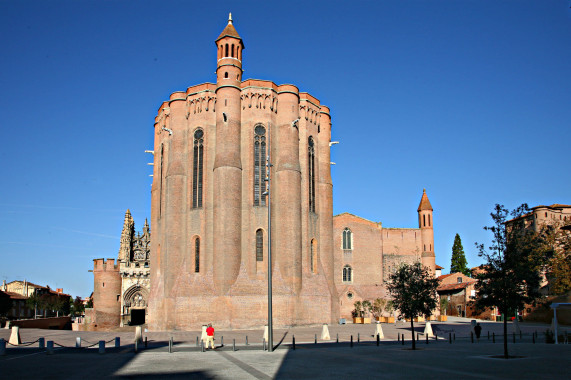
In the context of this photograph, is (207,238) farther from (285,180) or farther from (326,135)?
(326,135)

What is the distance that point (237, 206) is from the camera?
140ft

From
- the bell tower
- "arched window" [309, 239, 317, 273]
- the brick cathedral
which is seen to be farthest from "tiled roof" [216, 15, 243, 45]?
the bell tower

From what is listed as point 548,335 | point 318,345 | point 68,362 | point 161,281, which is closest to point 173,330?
point 161,281

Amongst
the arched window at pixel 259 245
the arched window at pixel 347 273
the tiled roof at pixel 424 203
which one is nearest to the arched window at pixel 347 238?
the arched window at pixel 347 273

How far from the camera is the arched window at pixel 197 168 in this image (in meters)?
44.5

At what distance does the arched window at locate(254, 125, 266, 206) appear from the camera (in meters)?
44.1

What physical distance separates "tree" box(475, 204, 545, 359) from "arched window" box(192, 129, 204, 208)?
27.0 meters

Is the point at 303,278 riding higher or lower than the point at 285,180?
lower

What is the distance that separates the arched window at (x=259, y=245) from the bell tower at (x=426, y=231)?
22.6m

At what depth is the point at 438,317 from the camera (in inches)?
2295

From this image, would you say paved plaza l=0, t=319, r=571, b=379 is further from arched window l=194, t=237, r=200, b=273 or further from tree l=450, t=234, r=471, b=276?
tree l=450, t=234, r=471, b=276

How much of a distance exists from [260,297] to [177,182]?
12289mm

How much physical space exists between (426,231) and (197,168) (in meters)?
28.2

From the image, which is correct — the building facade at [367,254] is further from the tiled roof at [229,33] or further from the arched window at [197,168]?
the tiled roof at [229,33]
